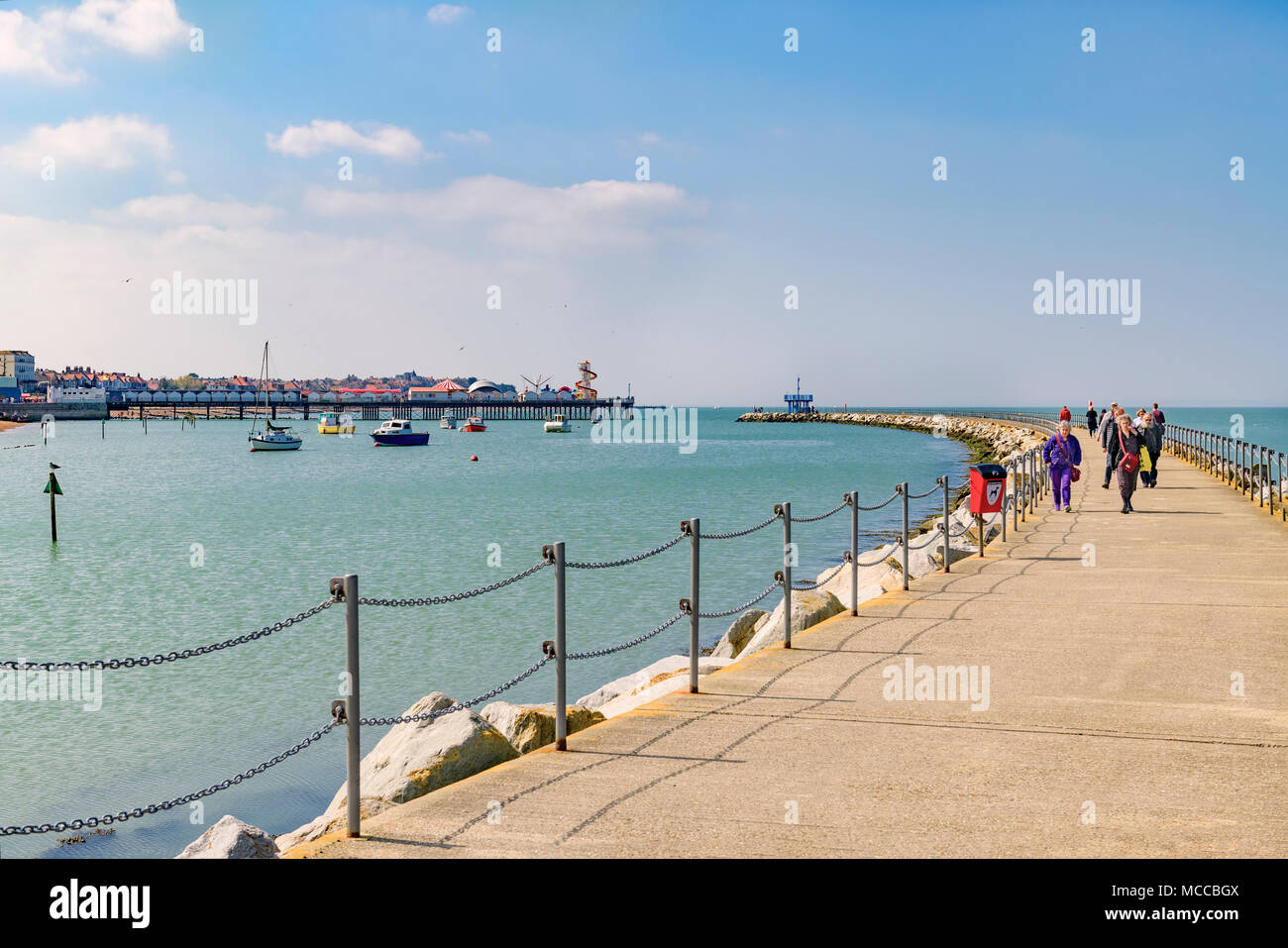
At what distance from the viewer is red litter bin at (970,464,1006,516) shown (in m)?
17.3

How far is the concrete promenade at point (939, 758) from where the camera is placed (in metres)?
5.40

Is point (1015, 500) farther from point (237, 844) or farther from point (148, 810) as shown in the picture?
point (148, 810)

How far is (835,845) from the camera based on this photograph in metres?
5.25

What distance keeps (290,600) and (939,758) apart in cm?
2197

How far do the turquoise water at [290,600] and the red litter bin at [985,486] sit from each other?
18.4 ft

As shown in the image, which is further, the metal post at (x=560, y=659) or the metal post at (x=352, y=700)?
the metal post at (x=560, y=659)

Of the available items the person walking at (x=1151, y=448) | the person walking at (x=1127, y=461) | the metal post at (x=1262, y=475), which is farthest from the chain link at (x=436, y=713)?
the metal post at (x=1262, y=475)

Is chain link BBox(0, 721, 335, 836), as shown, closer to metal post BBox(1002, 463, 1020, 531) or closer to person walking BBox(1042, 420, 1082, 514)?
metal post BBox(1002, 463, 1020, 531)

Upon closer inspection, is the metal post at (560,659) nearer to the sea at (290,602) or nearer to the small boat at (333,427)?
the sea at (290,602)

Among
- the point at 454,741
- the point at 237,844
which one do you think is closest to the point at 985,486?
the point at 454,741

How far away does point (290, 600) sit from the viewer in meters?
25.9
